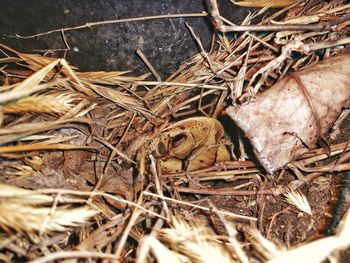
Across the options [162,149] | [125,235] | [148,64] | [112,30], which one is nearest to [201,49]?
[148,64]

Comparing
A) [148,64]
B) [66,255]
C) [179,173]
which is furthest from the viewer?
[179,173]

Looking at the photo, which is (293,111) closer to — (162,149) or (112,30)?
(162,149)

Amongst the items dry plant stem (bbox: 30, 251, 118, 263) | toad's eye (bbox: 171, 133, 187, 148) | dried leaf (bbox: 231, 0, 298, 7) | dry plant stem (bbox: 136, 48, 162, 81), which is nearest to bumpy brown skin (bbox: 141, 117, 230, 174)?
toad's eye (bbox: 171, 133, 187, 148)

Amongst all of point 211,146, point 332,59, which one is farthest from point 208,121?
point 332,59

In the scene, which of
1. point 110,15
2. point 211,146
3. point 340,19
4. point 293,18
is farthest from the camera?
point 211,146

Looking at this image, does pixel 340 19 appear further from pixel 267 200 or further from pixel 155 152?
pixel 155 152

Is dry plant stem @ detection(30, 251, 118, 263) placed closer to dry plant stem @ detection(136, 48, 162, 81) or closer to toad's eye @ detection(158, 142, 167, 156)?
toad's eye @ detection(158, 142, 167, 156)
